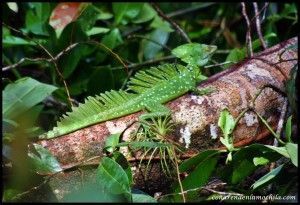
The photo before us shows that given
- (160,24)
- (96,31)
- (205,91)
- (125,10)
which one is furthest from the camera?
(160,24)

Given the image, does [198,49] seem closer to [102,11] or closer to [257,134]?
[257,134]

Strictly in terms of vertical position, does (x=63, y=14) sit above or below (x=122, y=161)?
above

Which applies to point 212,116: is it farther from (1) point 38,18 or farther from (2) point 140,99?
(1) point 38,18

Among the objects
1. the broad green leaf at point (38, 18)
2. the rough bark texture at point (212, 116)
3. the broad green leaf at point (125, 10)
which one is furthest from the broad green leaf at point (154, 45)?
the rough bark texture at point (212, 116)

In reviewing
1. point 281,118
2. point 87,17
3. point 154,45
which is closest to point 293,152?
point 281,118

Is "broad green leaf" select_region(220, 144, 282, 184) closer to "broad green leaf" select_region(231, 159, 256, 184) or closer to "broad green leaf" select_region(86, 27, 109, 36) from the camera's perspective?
"broad green leaf" select_region(231, 159, 256, 184)

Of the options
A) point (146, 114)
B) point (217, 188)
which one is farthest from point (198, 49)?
point (217, 188)

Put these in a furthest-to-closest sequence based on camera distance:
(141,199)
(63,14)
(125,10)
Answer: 1. (125,10)
2. (63,14)
3. (141,199)
